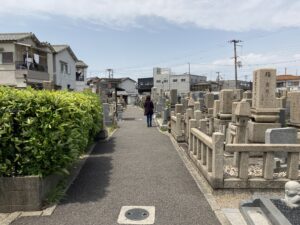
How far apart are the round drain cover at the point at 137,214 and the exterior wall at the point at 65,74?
29277 mm

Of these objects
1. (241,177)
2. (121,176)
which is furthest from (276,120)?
(121,176)

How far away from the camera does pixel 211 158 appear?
17.2ft

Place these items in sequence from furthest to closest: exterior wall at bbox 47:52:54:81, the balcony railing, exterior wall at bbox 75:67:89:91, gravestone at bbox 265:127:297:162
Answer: exterior wall at bbox 75:67:89:91, exterior wall at bbox 47:52:54:81, the balcony railing, gravestone at bbox 265:127:297:162

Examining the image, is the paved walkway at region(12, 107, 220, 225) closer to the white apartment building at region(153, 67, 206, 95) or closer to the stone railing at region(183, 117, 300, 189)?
the stone railing at region(183, 117, 300, 189)

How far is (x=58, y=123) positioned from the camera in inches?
178

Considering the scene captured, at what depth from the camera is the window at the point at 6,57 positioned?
24.4m

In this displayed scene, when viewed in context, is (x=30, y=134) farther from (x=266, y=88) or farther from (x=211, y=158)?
(x=266, y=88)

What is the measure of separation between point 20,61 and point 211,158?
24.7 m

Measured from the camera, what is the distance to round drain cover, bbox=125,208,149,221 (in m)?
3.97

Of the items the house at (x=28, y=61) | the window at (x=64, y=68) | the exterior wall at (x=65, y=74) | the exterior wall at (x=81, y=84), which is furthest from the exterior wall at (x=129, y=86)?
the house at (x=28, y=61)

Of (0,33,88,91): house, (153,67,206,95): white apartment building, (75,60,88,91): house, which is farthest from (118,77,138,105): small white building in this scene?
(0,33,88,91): house

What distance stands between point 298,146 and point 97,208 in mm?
3643

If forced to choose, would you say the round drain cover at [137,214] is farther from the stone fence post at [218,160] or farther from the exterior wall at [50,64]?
the exterior wall at [50,64]

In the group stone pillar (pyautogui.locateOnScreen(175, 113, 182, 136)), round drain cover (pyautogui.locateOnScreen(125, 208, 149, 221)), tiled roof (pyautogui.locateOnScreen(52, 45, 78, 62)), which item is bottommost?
round drain cover (pyautogui.locateOnScreen(125, 208, 149, 221))
